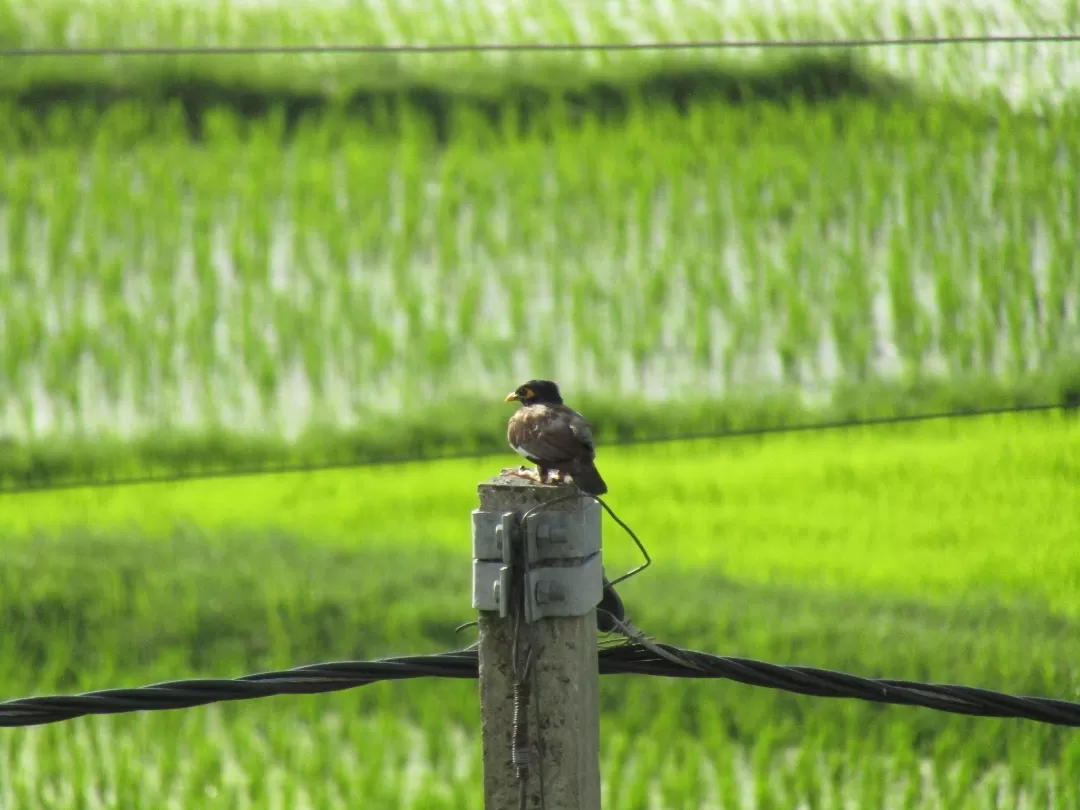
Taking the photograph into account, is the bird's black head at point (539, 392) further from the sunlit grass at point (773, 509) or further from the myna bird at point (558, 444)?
the sunlit grass at point (773, 509)

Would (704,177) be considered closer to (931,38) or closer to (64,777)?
(931,38)

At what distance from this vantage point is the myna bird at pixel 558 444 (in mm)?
768

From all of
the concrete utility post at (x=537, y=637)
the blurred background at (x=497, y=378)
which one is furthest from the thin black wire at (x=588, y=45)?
the concrete utility post at (x=537, y=637)

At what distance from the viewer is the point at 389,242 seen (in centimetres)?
139

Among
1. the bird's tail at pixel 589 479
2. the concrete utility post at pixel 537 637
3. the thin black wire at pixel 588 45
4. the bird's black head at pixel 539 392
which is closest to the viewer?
the concrete utility post at pixel 537 637

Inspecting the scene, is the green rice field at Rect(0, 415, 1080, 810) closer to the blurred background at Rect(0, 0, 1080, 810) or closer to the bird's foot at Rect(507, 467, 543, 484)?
the blurred background at Rect(0, 0, 1080, 810)

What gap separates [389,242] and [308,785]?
600mm

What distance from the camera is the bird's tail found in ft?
2.48

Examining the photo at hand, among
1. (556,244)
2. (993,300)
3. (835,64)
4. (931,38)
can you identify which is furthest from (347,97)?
(993,300)

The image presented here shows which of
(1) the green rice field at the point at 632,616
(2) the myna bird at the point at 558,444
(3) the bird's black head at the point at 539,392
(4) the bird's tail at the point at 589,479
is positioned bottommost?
(1) the green rice field at the point at 632,616

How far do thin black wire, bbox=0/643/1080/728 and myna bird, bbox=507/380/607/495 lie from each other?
11cm

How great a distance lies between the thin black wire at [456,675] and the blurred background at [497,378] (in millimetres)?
603

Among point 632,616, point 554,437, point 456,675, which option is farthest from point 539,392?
point 632,616

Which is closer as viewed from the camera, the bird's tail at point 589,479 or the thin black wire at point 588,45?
the bird's tail at point 589,479
